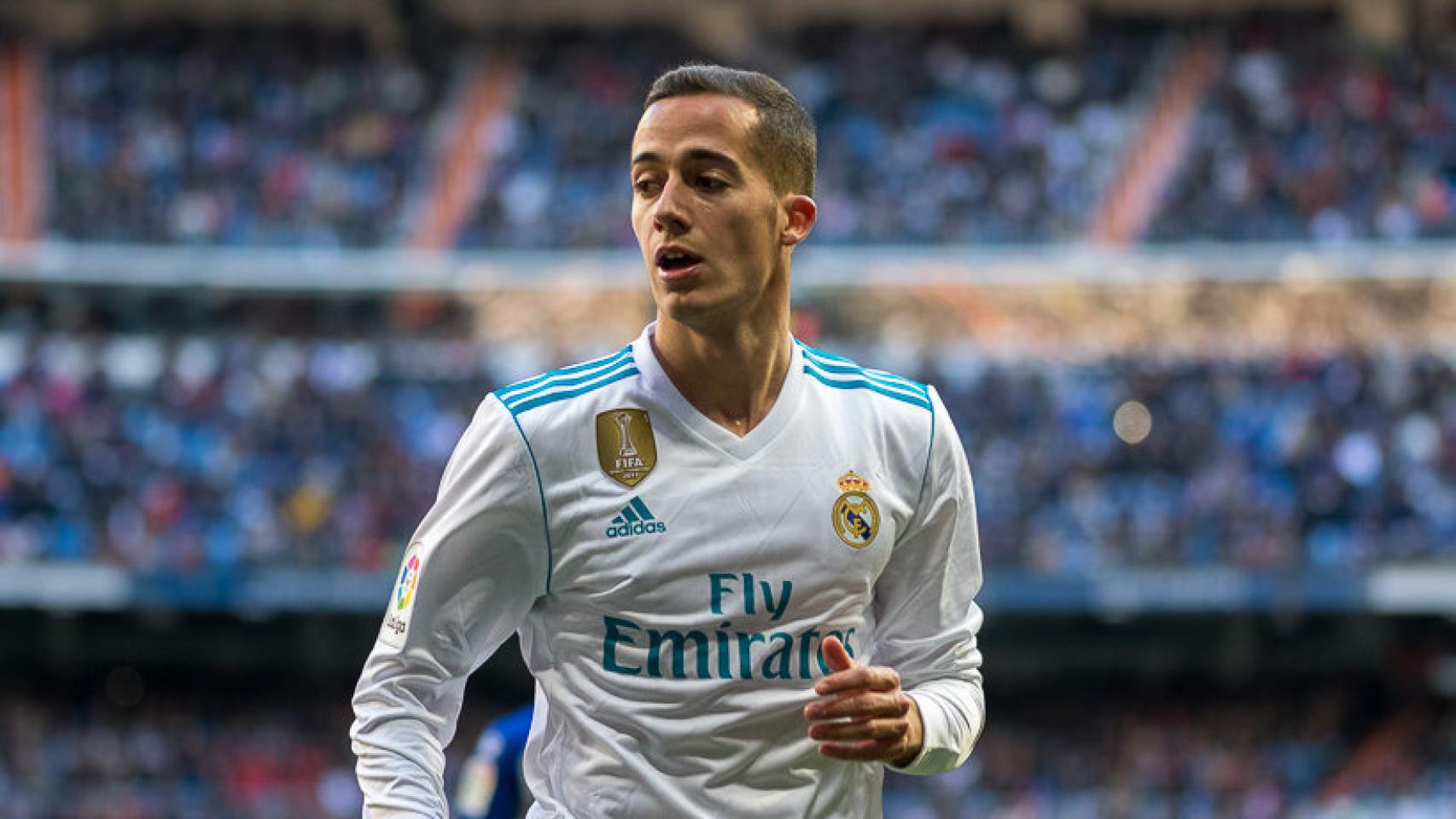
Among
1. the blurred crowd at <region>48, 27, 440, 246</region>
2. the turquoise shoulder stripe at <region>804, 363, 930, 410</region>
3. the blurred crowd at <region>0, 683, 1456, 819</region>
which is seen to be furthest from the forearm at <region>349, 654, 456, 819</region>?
the blurred crowd at <region>48, 27, 440, 246</region>

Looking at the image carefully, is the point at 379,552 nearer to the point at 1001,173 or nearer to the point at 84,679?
the point at 84,679

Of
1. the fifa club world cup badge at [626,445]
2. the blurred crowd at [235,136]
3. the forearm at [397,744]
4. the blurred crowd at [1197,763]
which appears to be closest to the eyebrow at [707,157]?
the fifa club world cup badge at [626,445]

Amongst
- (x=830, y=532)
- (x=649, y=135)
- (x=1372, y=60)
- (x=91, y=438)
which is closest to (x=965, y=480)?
(x=830, y=532)

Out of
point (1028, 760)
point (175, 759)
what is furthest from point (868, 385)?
point (175, 759)

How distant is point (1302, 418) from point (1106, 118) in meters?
6.39

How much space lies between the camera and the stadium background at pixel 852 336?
21.2 m


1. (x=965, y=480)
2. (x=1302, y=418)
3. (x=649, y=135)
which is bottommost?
(x=1302, y=418)

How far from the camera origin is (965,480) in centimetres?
327

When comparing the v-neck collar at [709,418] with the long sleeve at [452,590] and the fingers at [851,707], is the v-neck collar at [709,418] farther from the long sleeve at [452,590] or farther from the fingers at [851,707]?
the fingers at [851,707]

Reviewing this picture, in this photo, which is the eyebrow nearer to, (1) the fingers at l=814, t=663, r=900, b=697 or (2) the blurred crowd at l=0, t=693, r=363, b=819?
(1) the fingers at l=814, t=663, r=900, b=697

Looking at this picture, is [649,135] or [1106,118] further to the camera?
[1106,118]

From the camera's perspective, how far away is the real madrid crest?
→ 307 centimetres

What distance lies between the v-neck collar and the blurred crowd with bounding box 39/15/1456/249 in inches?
853

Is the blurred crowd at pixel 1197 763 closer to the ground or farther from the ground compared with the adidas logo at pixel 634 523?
closer to the ground
